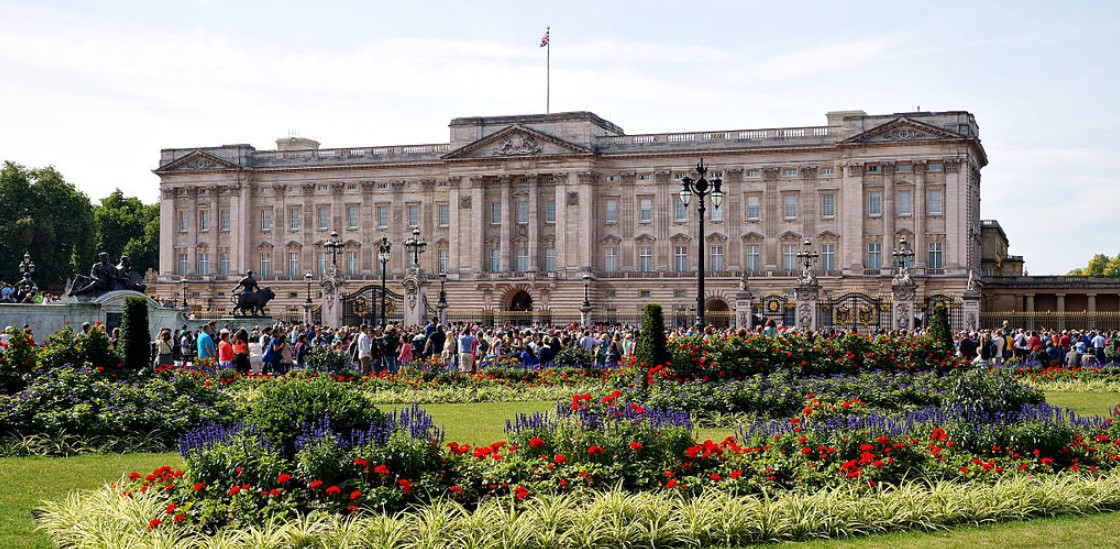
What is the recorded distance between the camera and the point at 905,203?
66.6 meters

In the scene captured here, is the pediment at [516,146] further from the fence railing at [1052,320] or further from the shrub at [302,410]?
the shrub at [302,410]

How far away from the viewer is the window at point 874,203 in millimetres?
67000

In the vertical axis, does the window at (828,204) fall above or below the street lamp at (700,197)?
above

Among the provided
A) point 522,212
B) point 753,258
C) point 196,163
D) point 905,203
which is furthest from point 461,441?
point 196,163

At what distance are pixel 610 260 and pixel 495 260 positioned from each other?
287 inches

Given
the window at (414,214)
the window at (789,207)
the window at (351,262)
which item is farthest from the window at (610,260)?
the window at (351,262)

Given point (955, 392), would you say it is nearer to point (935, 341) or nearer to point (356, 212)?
point (935, 341)

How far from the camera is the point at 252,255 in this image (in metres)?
79.2

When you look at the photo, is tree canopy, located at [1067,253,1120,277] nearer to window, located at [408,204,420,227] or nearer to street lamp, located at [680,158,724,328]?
window, located at [408,204,420,227]

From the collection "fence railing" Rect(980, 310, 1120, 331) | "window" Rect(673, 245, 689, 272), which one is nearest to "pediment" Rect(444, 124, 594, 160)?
"window" Rect(673, 245, 689, 272)

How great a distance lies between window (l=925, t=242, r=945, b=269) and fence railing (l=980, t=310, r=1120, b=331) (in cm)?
706

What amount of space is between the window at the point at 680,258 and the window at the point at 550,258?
7.38m

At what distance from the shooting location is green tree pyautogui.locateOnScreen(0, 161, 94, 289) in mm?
82188

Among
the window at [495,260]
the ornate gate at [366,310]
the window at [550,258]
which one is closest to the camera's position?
the ornate gate at [366,310]
